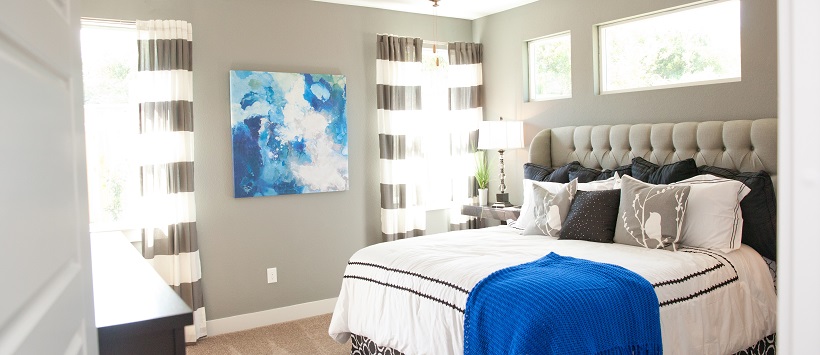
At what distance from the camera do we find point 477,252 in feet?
→ 11.7

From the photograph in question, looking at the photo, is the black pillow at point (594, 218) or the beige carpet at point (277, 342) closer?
the black pillow at point (594, 218)

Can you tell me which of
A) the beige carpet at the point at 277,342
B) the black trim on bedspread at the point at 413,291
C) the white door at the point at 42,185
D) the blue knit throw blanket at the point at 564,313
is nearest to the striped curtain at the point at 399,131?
the beige carpet at the point at 277,342

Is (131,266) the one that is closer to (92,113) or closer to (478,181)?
(92,113)

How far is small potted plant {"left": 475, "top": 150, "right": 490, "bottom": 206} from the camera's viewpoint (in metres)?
5.64

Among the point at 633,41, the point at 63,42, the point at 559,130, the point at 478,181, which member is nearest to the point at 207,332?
the point at 478,181

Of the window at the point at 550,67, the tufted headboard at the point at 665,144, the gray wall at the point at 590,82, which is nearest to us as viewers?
the tufted headboard at the point at 665,144

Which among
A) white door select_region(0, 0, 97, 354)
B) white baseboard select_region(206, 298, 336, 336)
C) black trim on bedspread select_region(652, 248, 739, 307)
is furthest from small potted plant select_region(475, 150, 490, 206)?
white door select_region(0, 0, 97, 354)

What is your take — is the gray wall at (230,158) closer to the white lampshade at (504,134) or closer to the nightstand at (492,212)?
the nightstand at (492,212)

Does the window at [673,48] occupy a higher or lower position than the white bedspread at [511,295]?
higher

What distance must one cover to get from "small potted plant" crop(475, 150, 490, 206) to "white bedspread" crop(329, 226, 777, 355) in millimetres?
Result: 1827

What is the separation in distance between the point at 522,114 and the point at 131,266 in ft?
12.6

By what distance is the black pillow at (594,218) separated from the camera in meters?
3.77

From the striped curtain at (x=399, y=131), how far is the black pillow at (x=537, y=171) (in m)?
1.01
